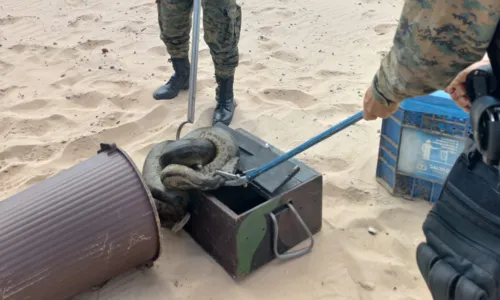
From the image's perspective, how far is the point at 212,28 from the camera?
3.59 meters

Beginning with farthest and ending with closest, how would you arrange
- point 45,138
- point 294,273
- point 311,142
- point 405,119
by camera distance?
point 45,138 → point 405,119 → point 294,273 → point 311,142

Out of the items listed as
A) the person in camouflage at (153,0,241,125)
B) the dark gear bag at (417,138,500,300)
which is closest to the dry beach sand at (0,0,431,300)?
the person in camouflage at (153,0,241,125)

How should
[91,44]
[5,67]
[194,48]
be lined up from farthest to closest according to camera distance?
1. [91,44]
2. [5,67]
3. [194,48]

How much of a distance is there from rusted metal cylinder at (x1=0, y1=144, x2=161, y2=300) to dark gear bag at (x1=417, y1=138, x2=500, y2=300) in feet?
3.87

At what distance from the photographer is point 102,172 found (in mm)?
2355

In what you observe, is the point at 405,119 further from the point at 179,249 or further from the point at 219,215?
the point at 179,249

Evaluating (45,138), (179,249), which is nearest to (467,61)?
(179,249)

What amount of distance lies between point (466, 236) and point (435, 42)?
557 millimetres

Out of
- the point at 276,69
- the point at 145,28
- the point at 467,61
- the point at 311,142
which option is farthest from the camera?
the point at 145,28

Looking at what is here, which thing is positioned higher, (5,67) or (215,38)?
(215,38)

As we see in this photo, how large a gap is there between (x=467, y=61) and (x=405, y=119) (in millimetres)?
1328

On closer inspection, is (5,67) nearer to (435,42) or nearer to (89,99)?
(89,99)

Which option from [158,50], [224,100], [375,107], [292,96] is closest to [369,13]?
[292,96]

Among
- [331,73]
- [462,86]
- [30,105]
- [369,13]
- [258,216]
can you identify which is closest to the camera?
[462,86]
